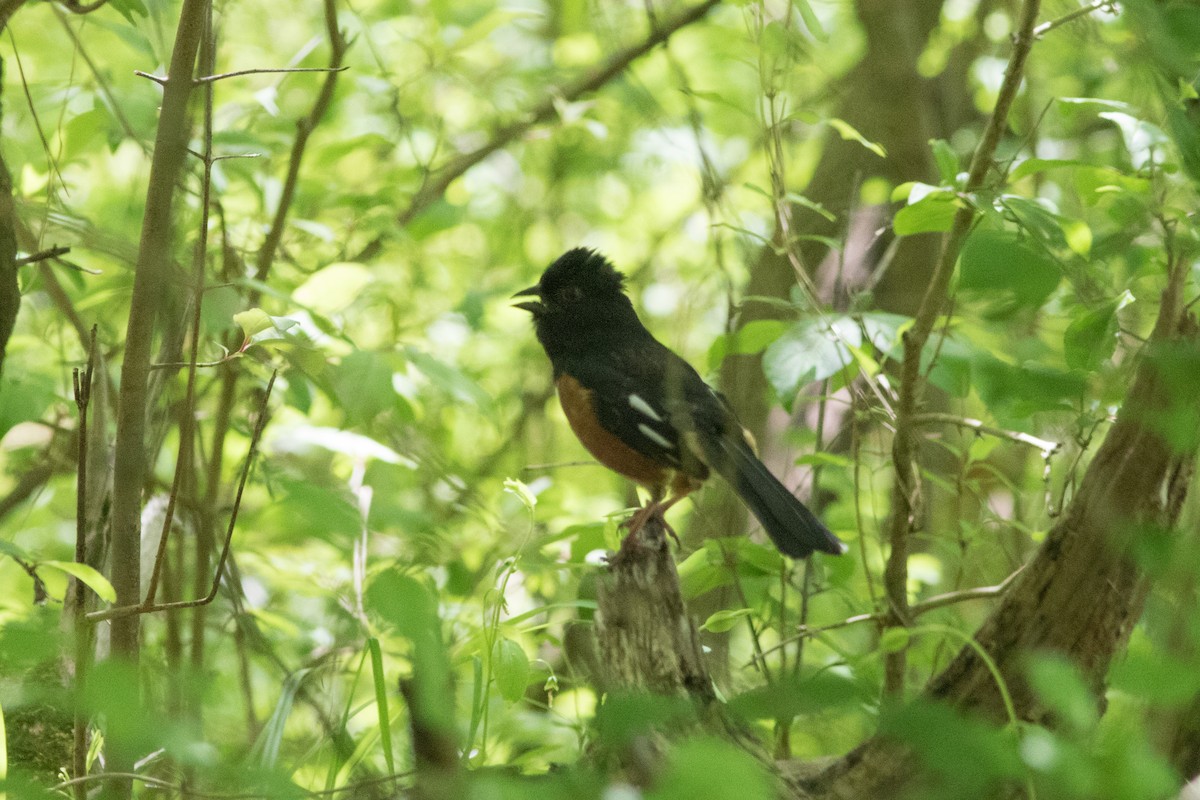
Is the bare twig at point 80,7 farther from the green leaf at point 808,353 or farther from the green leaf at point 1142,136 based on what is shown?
the green leaf at point 1142,136

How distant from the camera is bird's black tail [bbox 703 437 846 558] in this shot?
2.81 metres

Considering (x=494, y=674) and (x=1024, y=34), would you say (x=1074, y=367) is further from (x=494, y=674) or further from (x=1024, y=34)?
(x=494, y=674)

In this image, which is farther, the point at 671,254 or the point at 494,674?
the point at 671,254

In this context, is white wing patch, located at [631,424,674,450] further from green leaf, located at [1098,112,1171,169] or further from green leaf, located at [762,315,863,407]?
green leaf, located at [1098,112,1171,169]

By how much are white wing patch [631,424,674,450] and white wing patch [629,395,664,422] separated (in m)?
0.04

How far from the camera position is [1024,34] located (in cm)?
215

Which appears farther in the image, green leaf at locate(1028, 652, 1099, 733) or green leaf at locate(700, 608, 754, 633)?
green leaf at locate(700, 608, 754, 633)

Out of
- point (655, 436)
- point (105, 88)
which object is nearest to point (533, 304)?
point (655, 436)

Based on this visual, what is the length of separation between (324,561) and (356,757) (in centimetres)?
140

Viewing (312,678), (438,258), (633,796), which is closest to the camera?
(633,796)

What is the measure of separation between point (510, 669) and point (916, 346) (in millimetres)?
1089

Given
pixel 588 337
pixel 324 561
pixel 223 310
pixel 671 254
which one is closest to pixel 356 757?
pixel 223 310

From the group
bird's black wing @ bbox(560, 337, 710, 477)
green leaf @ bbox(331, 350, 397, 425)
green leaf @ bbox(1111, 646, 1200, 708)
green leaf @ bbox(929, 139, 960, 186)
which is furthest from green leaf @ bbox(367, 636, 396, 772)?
bird's black wing @ bbox(560, 337, 710, 477)

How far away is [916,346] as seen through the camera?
7.57ft
